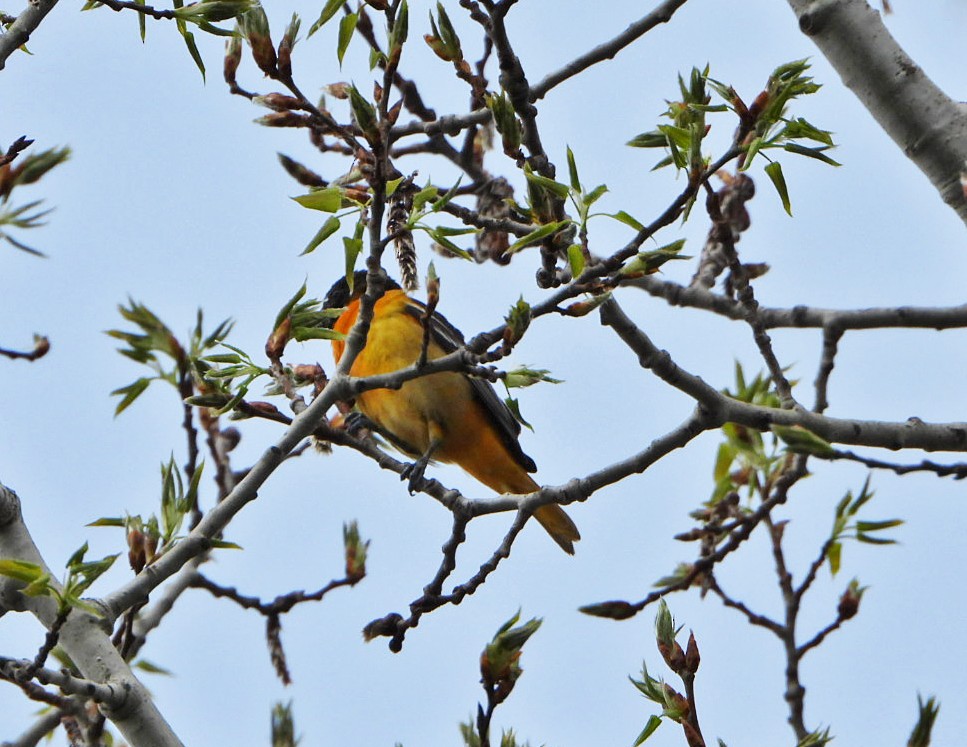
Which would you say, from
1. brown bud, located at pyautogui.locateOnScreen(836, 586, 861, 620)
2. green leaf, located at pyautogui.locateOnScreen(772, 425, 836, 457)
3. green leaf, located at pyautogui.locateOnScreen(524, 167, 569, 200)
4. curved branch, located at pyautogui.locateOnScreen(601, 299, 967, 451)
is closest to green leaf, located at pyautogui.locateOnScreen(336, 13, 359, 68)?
green leaf, located at pyautogui.locateOnScreen(524, 167, 569, 200)

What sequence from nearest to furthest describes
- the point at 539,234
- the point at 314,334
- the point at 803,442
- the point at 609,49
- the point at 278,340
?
the point at 803,442
the point at 539,234
the point at 314,334
the point at 278,340
the point at 609,49

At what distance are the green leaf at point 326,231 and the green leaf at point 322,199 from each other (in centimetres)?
3

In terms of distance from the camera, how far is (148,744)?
2760mm

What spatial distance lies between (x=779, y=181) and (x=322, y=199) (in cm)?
107

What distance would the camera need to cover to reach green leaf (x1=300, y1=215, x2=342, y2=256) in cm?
241

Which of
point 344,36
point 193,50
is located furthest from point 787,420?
point 193,50

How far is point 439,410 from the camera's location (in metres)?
5.23

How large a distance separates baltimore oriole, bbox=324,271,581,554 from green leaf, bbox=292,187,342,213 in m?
2.41

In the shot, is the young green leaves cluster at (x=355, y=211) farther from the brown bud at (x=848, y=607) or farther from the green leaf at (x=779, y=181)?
the brown bud at (x=848, y=607)

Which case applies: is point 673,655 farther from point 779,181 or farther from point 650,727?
point 779,181

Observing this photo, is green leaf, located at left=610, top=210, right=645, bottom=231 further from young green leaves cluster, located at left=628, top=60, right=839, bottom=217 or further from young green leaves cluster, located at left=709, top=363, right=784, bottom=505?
young green leaves cluster, located at left=709, top=363, right=784, bottom=505

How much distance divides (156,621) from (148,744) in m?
1.22

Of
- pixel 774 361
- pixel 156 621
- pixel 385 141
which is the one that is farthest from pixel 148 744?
pixel 774 361

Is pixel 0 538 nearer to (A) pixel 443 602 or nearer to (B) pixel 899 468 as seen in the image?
(A) pixel 443 602
